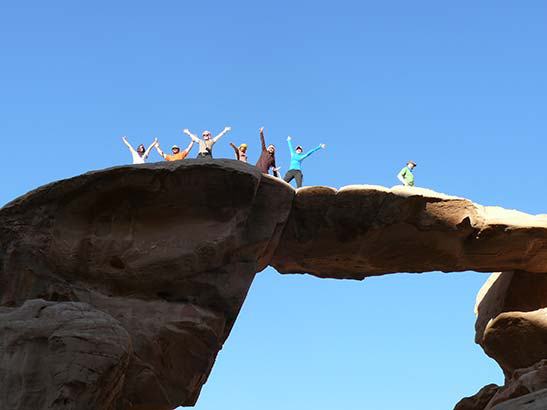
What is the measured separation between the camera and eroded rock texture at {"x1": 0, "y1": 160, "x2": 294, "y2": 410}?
35.5ft

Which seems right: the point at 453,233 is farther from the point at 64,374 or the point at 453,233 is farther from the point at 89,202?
the point at 64,374

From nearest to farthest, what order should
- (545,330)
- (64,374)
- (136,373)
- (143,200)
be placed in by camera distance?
(64,374)
(136,373)
(143,200)
(545,330)

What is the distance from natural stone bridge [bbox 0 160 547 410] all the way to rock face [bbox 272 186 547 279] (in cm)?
2

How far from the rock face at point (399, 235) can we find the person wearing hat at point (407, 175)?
1.48 m

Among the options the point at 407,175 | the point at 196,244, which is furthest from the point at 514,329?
the point at 196,244

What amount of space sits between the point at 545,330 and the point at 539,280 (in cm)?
131

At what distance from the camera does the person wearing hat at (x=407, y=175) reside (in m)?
13.7

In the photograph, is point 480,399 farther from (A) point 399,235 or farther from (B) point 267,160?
Answer: (B) point 267,160

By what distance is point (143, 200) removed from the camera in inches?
445

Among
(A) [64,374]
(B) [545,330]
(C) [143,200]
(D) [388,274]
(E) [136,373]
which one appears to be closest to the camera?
(A) [64,374]

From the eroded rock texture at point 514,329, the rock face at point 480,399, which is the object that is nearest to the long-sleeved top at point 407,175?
the eroded rock texture at point 514,329

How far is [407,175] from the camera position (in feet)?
45.3

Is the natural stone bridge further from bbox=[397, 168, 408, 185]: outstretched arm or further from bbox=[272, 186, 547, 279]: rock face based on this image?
bbox=[397, 168, 408, 185]: outstretched arm

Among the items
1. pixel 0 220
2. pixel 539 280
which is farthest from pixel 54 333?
pixel 539 280
